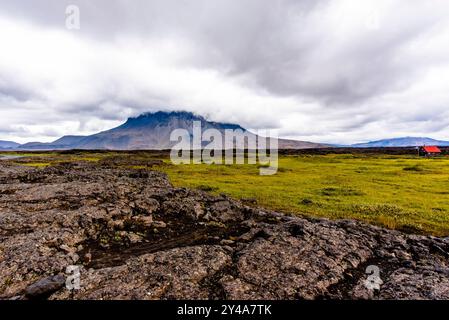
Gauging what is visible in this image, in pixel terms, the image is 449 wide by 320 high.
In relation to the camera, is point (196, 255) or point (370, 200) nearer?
point (196, 255)

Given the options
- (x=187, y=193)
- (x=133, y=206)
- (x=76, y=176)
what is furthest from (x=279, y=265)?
(x=76, y=176)

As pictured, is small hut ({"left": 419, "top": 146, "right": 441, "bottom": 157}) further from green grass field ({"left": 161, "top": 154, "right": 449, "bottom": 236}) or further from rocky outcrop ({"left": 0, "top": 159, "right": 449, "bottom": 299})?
rocky outcrop ({"left": 0, "top": 159, "right": 449, "bottom": 299})

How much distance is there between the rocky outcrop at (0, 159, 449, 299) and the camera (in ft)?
44.4

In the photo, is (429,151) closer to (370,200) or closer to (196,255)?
(370,200)

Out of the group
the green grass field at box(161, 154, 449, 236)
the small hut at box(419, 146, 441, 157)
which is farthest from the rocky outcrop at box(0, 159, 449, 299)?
the small hut at box(419, 146, 441, 157)

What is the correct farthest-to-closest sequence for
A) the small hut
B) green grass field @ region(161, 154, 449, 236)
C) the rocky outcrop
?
the small hut
green grass field @ region(161, 154, 449, 236)
the rocky outcrop

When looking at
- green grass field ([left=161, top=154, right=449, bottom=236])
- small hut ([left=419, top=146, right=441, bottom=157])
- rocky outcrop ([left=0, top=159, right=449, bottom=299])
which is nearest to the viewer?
rocky outcrop ([left=0, top=159, right=449, bottom=299])

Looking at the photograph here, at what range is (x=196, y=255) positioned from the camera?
17.0m

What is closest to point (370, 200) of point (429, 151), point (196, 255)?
point (196, 255)

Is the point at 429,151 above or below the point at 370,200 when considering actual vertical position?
above

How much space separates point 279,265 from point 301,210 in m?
17.8

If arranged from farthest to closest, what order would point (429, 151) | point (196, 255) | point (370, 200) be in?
1. point (429, 151)
2. point (370, 200)
3. point (196, 255)
